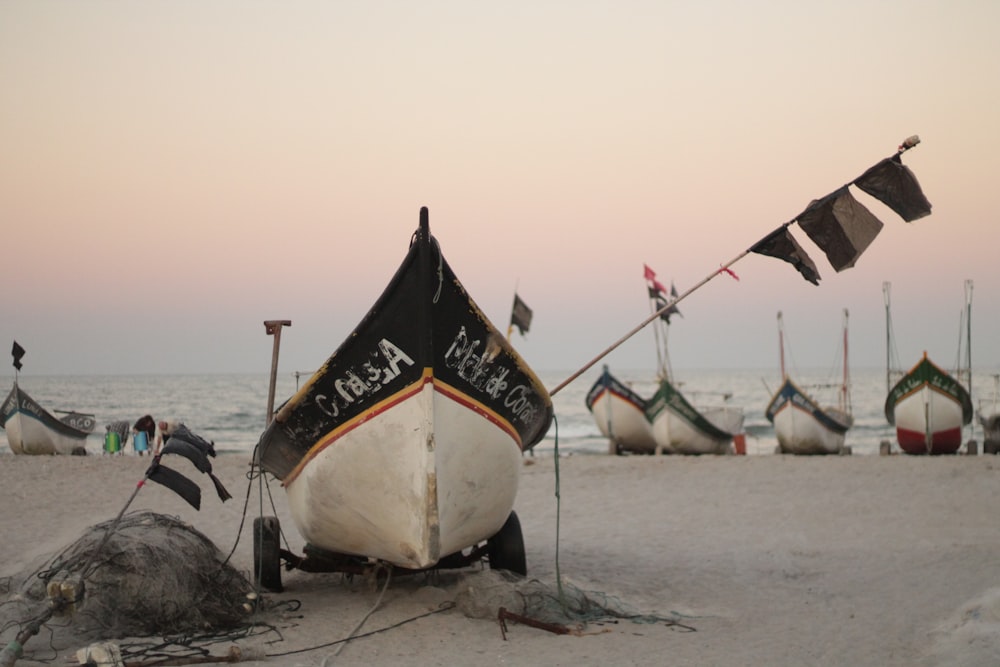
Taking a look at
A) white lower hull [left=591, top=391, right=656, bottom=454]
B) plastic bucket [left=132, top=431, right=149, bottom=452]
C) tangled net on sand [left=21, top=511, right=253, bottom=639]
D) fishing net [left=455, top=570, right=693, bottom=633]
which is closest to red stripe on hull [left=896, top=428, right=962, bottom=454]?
white lower hull [left=591, top=391, right=656, bottom=454]

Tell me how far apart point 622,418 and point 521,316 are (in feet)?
18.4

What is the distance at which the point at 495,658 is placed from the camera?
5.59 m

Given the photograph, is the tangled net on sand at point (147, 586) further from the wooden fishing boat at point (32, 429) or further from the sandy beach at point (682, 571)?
the wooden fishing boat at point (32, 429)

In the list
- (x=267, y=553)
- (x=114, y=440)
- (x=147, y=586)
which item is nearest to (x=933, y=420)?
(x=267, y=553)

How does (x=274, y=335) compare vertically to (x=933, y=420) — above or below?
above

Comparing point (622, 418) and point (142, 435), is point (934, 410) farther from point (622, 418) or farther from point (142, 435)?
point (142, 435)

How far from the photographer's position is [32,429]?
21.3 m

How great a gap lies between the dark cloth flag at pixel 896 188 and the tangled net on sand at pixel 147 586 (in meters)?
Result: 5.85

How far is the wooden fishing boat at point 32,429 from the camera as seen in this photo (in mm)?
21109

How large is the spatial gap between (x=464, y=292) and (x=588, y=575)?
11.5ft

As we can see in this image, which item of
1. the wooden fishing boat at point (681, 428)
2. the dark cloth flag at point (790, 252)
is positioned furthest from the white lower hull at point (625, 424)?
the dark cloth flag at point (790, 252)

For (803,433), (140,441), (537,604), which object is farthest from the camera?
(140,441)

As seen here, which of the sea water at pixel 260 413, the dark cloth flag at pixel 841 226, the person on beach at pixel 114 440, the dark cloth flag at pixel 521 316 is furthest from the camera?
the sea water at pixel 260 413

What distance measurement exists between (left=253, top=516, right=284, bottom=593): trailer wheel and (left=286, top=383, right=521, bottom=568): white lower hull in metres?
0.76
